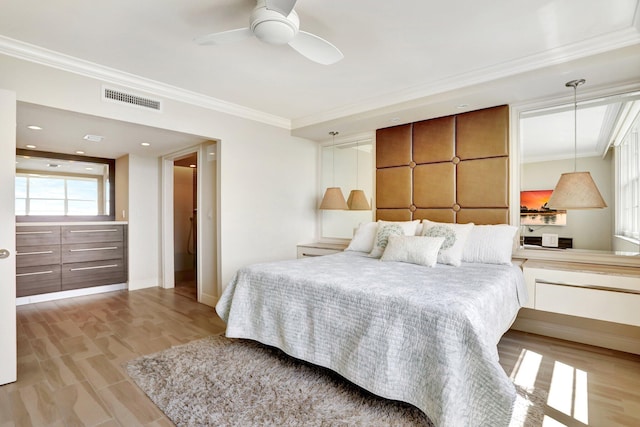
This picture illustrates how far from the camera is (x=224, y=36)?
2.06 meters

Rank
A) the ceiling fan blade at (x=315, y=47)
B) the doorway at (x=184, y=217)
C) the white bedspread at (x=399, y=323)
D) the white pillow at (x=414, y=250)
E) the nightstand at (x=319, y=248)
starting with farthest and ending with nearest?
the doorway at (x=184, y=217)
the nightstand at (x=319, y=248)
the white pillow at (x=414, y=250)
the ceiling fan blade at (x=315, y=47)
the white bedspread at (x=399, y=323)

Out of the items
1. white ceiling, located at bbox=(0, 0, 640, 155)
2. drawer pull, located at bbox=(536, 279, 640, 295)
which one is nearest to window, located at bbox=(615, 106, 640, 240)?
white ceiling, located at bbox=(0, 0, 640, 155)

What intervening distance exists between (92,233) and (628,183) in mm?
6195

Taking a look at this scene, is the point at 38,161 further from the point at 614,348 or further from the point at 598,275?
the point at 614,348

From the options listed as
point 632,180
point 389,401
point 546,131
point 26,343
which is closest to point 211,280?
point 26,343

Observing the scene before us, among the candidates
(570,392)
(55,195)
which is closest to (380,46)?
(570,392)

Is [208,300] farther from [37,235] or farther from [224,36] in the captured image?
[224,36]

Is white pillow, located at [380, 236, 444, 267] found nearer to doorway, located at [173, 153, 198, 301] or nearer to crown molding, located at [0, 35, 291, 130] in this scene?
crown molding, located at [0, 35, 291, 130]

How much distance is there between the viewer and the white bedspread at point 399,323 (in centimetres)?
155

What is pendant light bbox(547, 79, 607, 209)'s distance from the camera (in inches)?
110

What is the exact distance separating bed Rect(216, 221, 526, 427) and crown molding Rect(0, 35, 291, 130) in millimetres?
2054

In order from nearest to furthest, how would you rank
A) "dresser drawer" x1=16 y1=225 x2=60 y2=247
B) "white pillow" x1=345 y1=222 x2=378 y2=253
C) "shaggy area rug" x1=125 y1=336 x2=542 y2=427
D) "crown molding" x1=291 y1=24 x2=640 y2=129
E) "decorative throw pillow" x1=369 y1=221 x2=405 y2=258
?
"shaggy area rug" x1=125 y1=336 x2=542 y2=427 < "crown molding" x1=291 y1=24 x2=640 y2=129 < "decorative throw pillow" x1=369 y1=221 x2=405 y2=258 < "white pillow" x1=345 y1=222 x2=378 y2=253 < "dresser drawer" x1=16 y1=225 x2=60 y2=247

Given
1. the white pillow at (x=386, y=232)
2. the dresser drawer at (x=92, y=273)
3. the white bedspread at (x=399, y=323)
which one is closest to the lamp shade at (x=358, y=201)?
the white pillow at (x=386, y=232)

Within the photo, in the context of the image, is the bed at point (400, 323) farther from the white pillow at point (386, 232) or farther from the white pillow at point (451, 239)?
the white pillow at point (386, 232)
